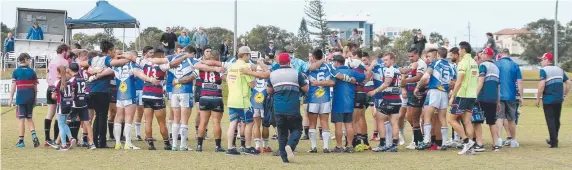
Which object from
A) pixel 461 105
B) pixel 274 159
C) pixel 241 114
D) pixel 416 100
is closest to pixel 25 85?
pixel 241 114

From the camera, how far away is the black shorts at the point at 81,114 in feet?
51.0

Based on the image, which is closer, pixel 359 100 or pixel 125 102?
pixel 125 102

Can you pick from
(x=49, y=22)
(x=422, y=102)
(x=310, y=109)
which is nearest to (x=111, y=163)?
(x=310, y=109)

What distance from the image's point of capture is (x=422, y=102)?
16000 mm

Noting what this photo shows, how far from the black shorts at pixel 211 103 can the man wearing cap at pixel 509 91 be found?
5579 mm

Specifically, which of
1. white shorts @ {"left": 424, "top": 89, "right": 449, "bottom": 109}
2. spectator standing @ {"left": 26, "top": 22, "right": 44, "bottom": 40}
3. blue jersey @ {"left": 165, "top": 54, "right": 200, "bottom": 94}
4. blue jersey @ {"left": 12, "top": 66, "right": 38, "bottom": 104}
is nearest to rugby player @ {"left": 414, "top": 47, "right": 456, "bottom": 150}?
white shorts @ {"left": 424, "top": 89, "right": 449, "bottom": 109}

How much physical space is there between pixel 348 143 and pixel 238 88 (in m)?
Answer: 2.33

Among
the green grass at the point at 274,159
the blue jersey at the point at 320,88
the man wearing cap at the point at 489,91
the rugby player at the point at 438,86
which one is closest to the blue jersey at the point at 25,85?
the green grass at the point at 274,159

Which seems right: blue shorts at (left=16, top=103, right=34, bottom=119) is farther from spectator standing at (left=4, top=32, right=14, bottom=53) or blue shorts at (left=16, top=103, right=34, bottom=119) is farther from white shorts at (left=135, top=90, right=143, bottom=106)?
spectator standing at (left=4, top=32, right=14, bottom=53)

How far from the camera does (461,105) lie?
14859 millimetres

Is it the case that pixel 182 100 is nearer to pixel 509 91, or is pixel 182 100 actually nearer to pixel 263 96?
pixel 263 96

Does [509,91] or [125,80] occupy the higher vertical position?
[125,80]

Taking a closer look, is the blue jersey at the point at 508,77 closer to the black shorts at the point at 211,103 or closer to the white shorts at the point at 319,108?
the white shorts at the point at 319,108

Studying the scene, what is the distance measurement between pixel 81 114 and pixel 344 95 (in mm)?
4781
